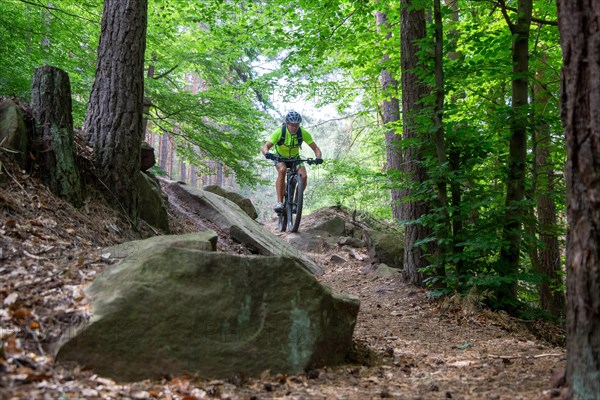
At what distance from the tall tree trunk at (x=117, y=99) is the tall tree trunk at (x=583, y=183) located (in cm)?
433

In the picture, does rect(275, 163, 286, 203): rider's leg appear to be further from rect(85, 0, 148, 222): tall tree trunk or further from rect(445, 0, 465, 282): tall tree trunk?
rect(85, 0, 148, 222): tall tree trunk

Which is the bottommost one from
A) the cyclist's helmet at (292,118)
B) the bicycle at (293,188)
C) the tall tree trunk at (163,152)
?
the bicycle at (293,188)

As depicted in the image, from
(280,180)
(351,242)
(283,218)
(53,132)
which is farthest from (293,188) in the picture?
(53,132)

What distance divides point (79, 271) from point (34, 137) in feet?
6.56

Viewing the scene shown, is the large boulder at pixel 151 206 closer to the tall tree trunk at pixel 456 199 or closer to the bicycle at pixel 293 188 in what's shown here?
the bicycle at pixel 293 188

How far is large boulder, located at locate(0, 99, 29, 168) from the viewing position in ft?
13.7

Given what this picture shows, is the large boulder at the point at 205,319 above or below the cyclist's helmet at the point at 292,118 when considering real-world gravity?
below

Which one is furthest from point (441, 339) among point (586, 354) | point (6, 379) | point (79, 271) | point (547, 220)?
point (547, 220)

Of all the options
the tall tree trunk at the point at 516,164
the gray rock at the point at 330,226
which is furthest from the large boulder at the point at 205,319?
the gray rock at the point at 330,226

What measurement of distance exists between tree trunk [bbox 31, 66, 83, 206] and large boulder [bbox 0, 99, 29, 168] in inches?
6.1

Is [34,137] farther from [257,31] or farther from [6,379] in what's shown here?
[257,31]

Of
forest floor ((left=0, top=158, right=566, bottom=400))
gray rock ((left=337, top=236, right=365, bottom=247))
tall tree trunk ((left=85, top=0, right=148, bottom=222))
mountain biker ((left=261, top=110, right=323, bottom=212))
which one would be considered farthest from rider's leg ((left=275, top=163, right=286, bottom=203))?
tall tree trunk ((left=85, top=0, right=148, bottom=222))

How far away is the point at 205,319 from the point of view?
296 cm

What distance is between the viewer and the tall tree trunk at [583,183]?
2119 mm
